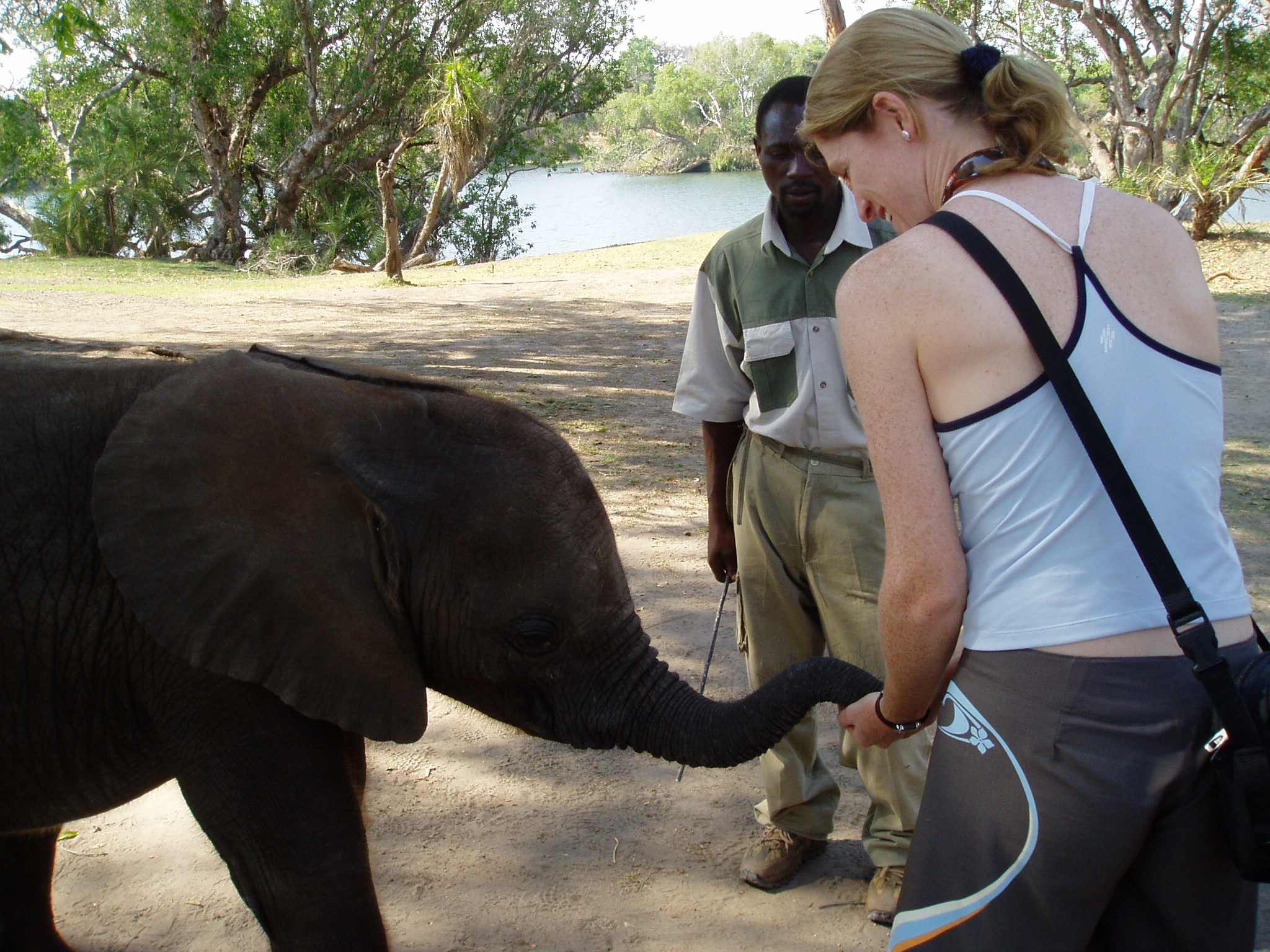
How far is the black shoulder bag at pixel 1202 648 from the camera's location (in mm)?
1752

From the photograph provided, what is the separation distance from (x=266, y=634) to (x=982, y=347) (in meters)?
1.66

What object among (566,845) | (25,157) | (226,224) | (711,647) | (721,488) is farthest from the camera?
(25,157)

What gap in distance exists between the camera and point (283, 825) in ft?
8.82

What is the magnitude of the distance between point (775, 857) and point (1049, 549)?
7.62 ft

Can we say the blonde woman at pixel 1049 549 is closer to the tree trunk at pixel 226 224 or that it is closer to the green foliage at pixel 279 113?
the green foliage at pixel 279 113

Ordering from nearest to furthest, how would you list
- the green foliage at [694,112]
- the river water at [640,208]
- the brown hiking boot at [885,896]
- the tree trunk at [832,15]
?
the brown hiking boot at [885,896] → the tree trunk at [832,15] → the river water at [640,208] → the green foliage at [694,112]

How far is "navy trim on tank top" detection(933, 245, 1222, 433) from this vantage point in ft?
6.07

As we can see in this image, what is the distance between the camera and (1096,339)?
185 cm

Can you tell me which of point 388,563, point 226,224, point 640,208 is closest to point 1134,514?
point 388,563

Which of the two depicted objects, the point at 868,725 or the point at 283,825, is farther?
the point at 283,825

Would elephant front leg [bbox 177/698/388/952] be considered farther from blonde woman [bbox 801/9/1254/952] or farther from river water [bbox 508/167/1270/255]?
river water [bbox 508/167/1270/255]

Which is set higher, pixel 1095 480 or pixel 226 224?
pixel 226 224

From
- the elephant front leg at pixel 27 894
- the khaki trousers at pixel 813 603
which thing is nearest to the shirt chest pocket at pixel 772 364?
the khaki trousers at pixel 813 603

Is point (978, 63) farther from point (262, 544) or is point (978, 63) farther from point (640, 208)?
point (640, 208)
